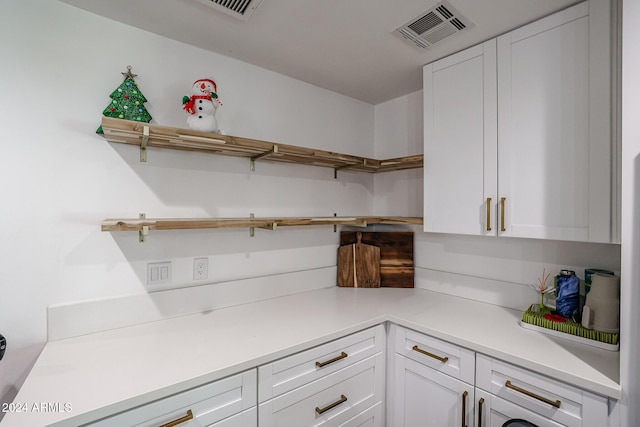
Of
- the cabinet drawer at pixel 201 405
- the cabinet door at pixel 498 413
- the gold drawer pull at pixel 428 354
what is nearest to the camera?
the cabinet drawer at pixel 201 405

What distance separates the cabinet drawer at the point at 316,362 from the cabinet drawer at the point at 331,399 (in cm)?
3

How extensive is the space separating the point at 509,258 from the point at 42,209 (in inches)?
89.0

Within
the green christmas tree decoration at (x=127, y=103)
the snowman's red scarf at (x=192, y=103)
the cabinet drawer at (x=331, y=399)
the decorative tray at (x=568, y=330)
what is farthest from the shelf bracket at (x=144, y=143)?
the decorative tray at (x=568, y=330)

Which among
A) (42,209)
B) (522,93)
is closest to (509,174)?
(522,93)

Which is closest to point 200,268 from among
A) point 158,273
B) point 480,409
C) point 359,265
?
point 158,273

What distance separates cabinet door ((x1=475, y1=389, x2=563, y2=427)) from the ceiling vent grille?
1859mm

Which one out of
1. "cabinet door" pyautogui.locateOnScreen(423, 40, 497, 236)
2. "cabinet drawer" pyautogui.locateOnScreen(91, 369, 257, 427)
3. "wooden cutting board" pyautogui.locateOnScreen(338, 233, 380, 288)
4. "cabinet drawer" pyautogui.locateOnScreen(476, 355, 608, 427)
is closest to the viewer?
"cabinet drawer" pyautogui.locateOnScreen(91, 369, 257, 427)

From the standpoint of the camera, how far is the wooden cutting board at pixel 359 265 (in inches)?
85.3

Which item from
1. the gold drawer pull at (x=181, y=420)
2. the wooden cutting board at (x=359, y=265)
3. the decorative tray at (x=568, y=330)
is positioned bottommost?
the gold drawer pull at (x=181, y=420)

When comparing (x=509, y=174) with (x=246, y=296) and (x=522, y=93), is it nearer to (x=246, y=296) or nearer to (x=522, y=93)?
(x=522, y=93)

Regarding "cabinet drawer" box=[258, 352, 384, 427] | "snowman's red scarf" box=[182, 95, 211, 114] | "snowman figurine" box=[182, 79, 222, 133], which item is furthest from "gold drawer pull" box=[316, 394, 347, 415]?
"snowman's red scarf" box=[182, 95, 211, 114]

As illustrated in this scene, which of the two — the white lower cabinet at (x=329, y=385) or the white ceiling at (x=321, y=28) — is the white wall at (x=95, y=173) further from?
the white lower cabinet at (x=329, y=385)

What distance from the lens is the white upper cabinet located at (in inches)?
47.5

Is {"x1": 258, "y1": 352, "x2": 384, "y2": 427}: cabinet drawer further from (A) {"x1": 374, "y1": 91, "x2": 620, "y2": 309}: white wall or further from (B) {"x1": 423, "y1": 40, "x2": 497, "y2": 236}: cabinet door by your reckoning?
(B) {"x1": 423, "y1": 40, "x2": 497, "y2": 236}: cabinet door
